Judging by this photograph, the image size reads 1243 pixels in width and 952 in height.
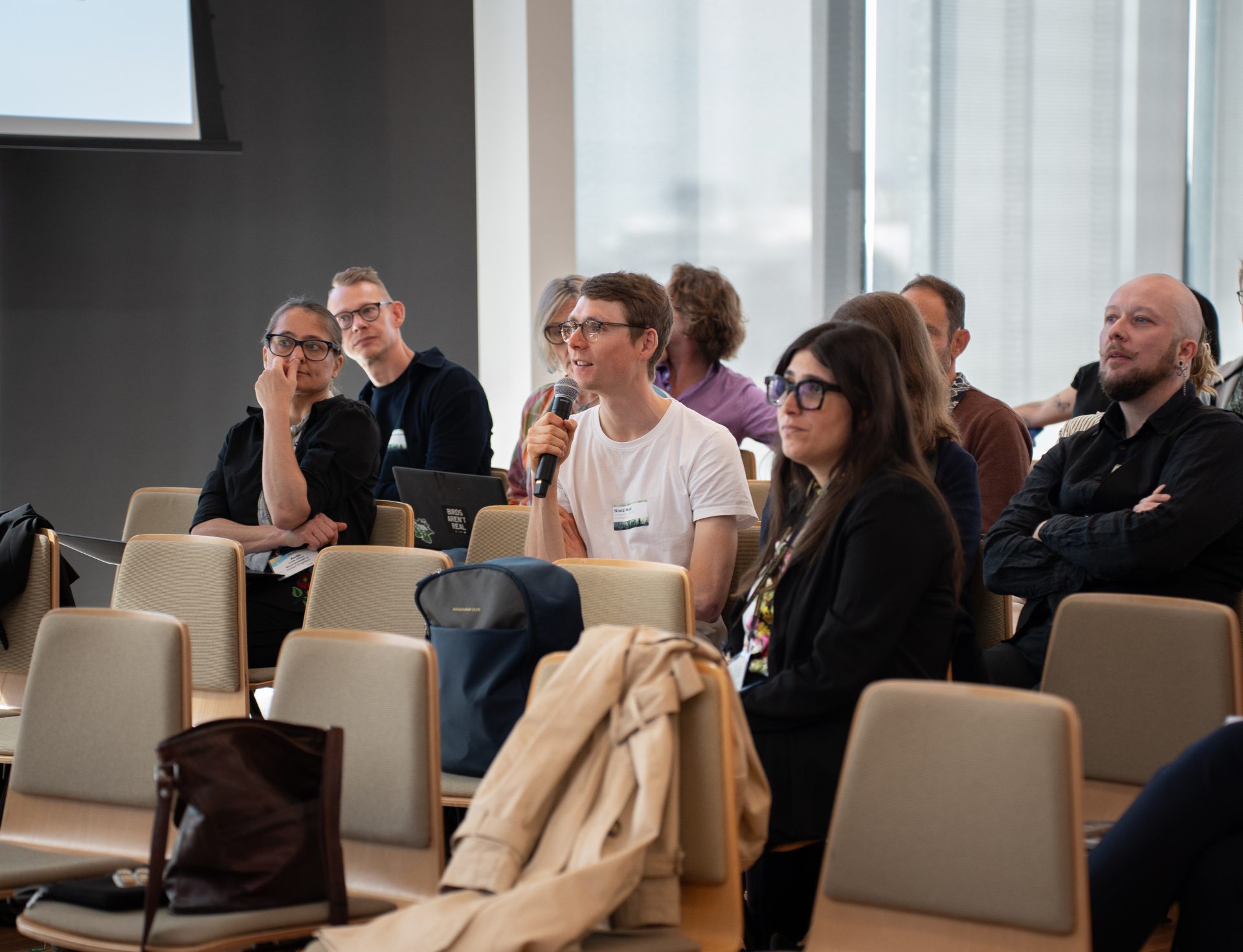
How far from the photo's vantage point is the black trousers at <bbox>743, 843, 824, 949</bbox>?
214 cm

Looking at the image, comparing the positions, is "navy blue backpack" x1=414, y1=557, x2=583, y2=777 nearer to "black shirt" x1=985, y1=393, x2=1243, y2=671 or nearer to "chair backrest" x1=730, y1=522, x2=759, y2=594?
"chair backrest" x1=730, y1=522, x2=759, y2=594

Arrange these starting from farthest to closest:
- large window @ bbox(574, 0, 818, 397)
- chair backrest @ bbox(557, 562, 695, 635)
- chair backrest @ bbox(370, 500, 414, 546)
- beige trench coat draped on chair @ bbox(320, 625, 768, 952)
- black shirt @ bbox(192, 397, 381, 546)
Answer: large window @ bbox(574, 0, 818, 397) < chair backrest @ bbox(370, 500, 414, 546) < black shirt @ bbox(192, 397, 381, 546) < chair backrest @ bbox(557, 562, 695, 635) < beige trench coat draped on chair @ bbox(320, 625, 768, 952)

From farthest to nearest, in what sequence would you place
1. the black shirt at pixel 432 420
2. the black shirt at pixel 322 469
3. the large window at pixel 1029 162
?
the large window at pixel 1029 162
the black shirt at pixel 432 420
the black shirt at pixel 322 469

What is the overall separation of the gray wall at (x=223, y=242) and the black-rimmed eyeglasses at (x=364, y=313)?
149 centimetres

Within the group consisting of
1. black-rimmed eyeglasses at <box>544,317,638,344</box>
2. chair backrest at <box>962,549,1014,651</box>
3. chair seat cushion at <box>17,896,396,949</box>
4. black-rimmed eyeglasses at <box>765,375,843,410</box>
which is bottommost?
chair seat cushion at <box>17,896,396,949</box>

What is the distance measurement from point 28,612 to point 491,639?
5.14 feet

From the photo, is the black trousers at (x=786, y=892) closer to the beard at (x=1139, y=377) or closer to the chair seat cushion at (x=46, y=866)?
the chair seat cushion at (x=46, y=866)

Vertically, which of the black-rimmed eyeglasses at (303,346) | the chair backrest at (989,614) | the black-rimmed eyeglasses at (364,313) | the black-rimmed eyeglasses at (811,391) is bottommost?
the chair backrest at (989,614)

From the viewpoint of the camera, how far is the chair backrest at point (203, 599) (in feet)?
9.72

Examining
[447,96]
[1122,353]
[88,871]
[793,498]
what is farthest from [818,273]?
[88,871]

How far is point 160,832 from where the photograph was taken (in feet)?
5.93

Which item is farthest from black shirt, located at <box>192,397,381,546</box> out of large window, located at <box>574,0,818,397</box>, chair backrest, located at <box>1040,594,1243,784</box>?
large window, located at <box>574,0,818,397</box>

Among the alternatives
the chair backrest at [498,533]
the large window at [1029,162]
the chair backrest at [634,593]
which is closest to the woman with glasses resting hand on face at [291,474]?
the chair backrest at [498,533]

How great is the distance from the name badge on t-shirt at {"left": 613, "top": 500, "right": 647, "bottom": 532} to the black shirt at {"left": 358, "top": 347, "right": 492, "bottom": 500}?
1.40 meters
